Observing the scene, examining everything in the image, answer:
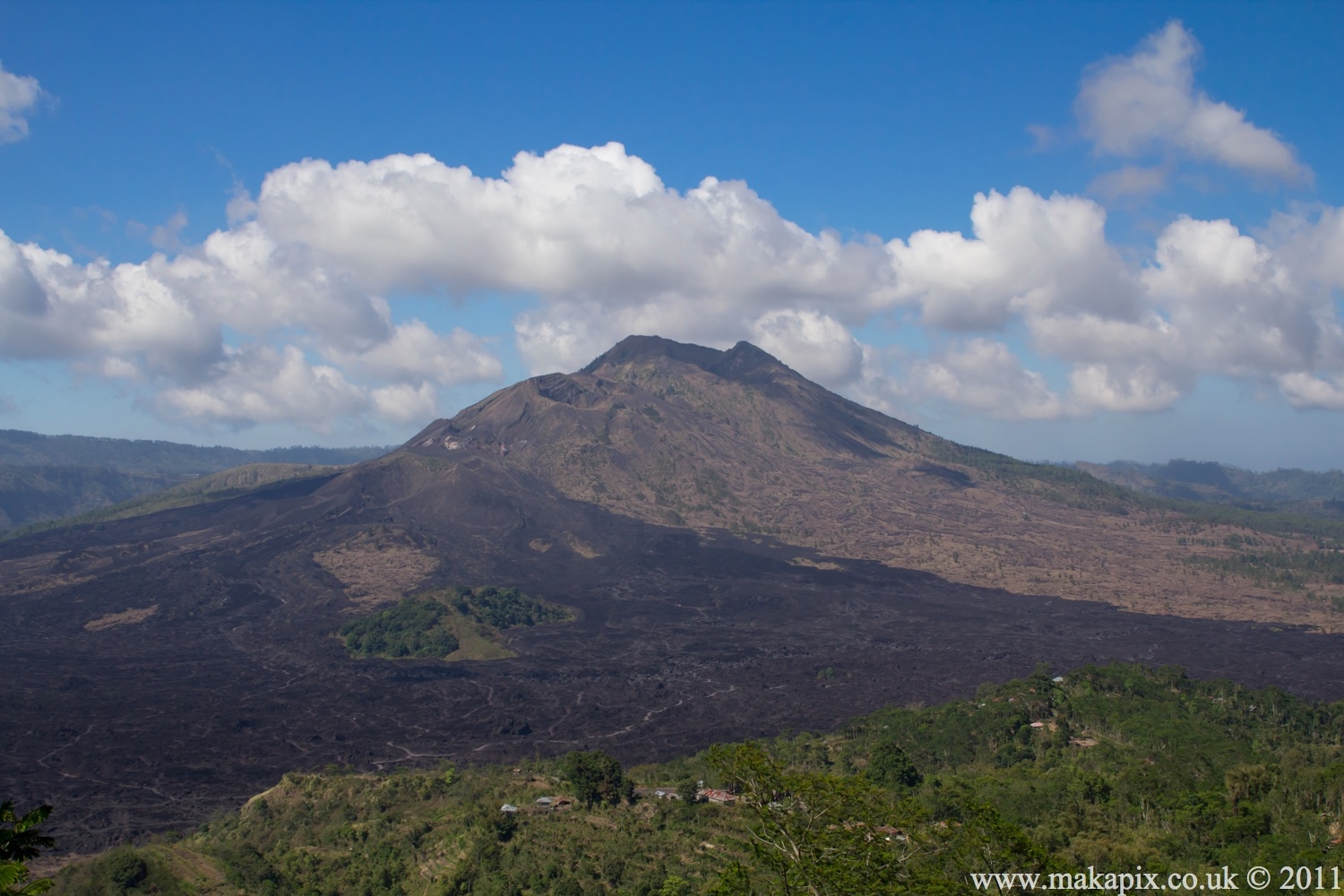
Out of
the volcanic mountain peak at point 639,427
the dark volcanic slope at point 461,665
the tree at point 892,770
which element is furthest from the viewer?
the volcanic mountain peak at point 639,427

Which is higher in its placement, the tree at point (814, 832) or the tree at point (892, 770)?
the tree at point (814, 832)

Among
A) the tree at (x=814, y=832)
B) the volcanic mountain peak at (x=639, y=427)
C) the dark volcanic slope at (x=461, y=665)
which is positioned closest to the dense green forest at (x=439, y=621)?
the dark volcanic slope at (x=461, y=665)

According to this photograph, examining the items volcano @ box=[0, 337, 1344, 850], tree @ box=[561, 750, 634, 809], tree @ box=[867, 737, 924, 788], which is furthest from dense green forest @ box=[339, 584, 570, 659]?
tree @ box=[867, 737, 924, 788]

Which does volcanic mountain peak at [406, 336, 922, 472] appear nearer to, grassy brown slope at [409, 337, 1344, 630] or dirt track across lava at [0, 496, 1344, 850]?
grassy brown slope at [409, 337, 1344, 630]

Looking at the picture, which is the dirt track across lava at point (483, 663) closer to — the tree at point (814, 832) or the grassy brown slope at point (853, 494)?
the grassy brown slope at point (853, 494)

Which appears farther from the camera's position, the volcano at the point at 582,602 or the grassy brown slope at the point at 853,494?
the grassy brown slope at the point at 853,494

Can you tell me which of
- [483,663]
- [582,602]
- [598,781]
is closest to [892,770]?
[598,781]

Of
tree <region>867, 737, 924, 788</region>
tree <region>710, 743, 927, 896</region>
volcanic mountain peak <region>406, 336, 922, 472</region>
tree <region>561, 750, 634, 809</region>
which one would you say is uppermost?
volcanic mountain peak <region>406, 336, 922, 472</region>
